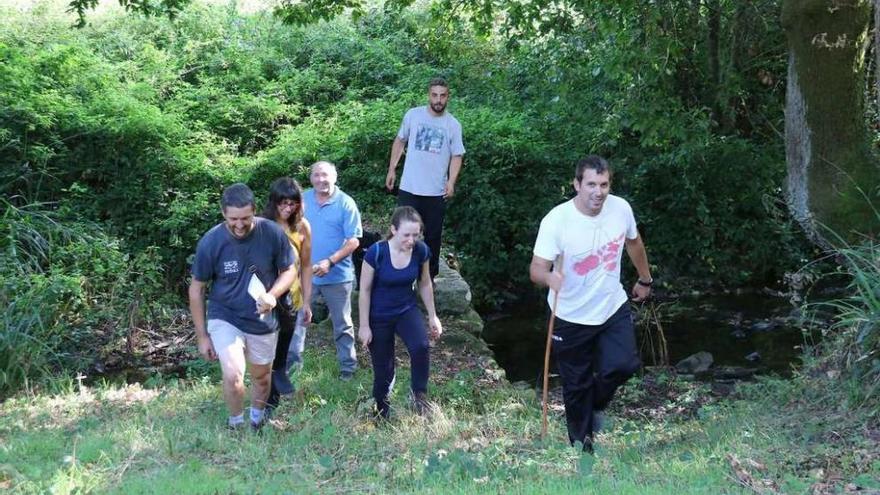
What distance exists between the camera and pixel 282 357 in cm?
766

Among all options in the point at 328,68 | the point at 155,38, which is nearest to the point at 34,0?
the point at 155,38

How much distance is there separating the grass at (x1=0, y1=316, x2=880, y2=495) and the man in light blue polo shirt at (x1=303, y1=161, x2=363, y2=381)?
2.02 feet

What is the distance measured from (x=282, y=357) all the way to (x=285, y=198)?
1250mm

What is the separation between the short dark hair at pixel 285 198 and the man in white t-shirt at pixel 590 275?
6.66 ft

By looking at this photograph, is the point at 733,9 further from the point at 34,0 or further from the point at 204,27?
the point at 34,0

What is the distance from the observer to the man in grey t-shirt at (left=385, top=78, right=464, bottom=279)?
955cm

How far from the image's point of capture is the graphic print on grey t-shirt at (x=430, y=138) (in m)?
9.55

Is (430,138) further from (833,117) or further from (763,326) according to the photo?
(763,326)

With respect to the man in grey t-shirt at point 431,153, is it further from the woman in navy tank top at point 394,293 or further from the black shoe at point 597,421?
the black shoe at point 597,421

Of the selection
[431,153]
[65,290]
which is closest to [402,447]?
[431,153]

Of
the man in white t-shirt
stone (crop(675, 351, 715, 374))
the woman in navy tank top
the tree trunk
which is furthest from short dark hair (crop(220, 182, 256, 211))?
stone (crop(675, 351, 715, 374))

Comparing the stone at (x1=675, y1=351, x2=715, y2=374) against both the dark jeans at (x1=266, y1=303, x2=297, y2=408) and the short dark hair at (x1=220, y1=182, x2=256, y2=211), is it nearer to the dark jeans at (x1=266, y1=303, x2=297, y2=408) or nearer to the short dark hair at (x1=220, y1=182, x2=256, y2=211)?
the dark jeans at (x1=266, y1=303, x2=297, y2=408)

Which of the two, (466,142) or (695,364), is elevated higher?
(466,142)

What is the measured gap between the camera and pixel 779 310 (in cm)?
1384
